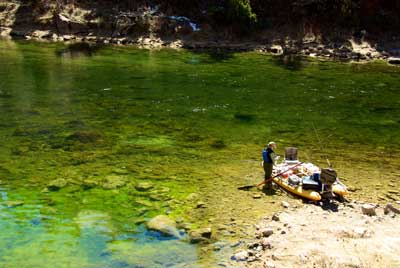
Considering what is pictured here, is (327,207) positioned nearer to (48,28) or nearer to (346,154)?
(346,154)

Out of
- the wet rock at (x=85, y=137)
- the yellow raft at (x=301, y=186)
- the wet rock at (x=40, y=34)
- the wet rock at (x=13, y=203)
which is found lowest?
the wet rock at (x=13, y=203)

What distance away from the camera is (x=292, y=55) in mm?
41750

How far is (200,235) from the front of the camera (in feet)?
39.2

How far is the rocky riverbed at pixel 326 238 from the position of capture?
10.3 m

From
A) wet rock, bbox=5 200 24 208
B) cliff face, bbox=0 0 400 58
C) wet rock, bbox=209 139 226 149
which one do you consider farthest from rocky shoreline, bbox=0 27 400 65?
wet rock, bbox=5 200 24 208

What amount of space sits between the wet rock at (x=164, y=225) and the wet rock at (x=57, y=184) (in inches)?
149

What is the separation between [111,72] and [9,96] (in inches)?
351

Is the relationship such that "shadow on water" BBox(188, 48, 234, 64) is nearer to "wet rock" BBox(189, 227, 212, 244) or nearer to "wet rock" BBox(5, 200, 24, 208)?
"wet rock" BBox(5, 200, 24, 208)

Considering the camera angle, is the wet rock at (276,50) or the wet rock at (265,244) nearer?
the wet rock at (265,244)

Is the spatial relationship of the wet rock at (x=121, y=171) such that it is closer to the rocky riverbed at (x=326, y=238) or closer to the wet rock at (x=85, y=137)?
the wet rock at (x=85, y=137)

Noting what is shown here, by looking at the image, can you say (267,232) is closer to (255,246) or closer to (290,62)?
(255,246)

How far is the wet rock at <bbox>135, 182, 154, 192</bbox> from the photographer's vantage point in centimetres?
1487

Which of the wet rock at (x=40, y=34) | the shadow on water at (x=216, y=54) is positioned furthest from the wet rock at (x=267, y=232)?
the wet rock at (x=40, y=34)

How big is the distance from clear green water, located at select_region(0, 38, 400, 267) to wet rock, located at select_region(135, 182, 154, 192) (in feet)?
0.49
